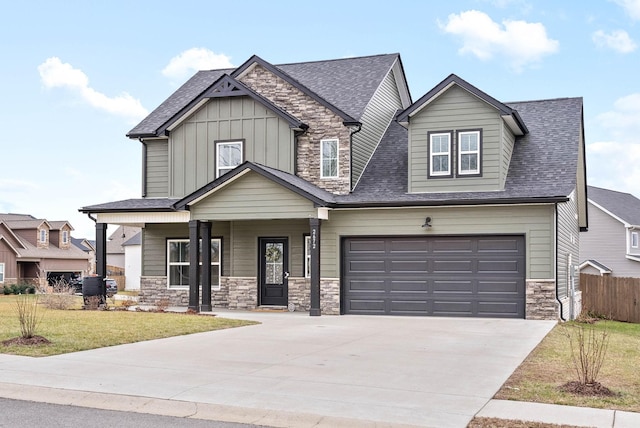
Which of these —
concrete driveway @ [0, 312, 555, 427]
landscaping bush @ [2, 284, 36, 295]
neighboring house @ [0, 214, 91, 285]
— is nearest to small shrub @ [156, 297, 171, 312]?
concrete driveway @ [0, 312, 555, 427]

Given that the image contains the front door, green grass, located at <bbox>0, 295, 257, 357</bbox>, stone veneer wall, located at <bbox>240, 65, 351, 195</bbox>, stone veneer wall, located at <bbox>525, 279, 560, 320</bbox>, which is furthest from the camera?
the front door

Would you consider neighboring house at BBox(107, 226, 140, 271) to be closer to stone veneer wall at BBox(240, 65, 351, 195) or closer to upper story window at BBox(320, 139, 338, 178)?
stone veneer wall at BBox(240, 65, 351, 195)

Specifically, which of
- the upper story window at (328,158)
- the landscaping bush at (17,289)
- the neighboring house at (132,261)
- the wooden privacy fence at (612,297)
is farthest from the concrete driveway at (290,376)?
the neighboring house at (132,261)

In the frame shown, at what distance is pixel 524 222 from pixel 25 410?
14758mm

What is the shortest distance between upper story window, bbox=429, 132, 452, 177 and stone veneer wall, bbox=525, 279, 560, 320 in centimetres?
415

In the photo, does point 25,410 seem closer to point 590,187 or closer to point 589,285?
point 589,285

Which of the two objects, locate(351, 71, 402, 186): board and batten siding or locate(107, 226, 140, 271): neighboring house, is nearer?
locate(351, 71, 402, 186): board and batten siding

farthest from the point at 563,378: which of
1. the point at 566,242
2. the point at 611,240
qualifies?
the point at 611,240

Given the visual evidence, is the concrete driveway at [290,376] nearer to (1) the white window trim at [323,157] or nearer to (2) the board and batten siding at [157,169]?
(1) the white window trim at [323,157]

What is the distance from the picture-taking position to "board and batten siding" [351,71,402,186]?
75.2ft

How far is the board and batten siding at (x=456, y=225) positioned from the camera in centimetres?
1947

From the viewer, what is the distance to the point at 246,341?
14.2m

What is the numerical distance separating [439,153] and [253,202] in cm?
572

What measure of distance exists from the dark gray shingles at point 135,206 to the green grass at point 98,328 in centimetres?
384
